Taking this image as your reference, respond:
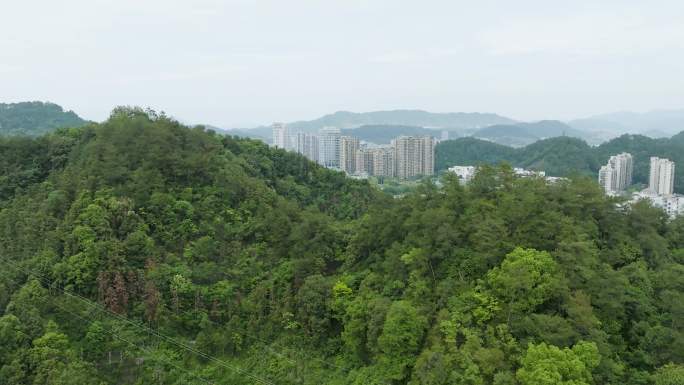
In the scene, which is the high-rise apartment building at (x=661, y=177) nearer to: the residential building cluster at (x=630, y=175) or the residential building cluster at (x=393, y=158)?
the residential building cluster at (x=630, y=175)

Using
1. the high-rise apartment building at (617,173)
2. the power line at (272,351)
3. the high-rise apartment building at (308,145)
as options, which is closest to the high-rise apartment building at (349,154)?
the high-rise apartment building at (308,145)

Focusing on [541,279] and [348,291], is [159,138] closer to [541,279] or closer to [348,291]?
[348,291]

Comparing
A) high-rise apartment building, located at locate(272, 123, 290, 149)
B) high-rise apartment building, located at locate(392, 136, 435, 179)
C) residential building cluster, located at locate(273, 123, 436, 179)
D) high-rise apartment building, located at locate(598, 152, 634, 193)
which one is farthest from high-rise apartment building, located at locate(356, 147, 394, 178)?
high-rise apartment building, located at locate(272, 123, 290, 149)

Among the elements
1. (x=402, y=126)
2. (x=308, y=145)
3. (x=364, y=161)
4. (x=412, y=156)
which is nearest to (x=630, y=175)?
(x=412, y=156)

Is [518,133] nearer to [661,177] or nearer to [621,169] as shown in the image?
[621,169]

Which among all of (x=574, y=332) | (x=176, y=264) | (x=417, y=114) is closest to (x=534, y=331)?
(x=574, y=332)

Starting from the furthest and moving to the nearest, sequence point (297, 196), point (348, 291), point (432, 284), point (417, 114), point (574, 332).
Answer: point (417, 114) < point (297, 196) < point (348, 291) < point (432, 284) < point (574, 332)
